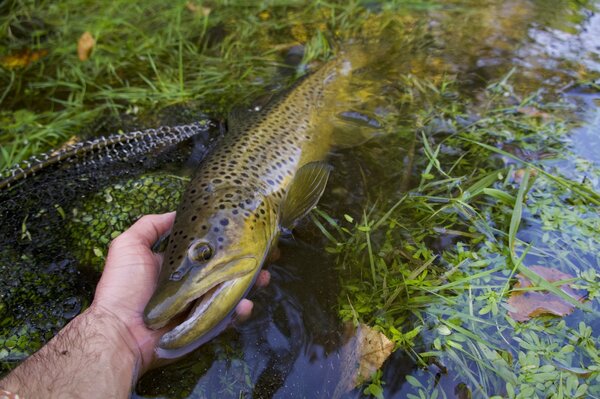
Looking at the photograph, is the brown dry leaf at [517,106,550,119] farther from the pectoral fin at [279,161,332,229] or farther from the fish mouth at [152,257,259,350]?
the fish mouth at [152,257,259,350]

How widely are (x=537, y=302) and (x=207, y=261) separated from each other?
6.38 ft

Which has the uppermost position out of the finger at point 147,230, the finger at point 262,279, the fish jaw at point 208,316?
the finger at point 147,230

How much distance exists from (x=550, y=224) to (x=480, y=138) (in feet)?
4.13

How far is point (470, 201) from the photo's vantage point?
134 inches

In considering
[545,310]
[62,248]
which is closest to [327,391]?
[545,310]

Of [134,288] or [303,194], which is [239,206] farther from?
[134,288]

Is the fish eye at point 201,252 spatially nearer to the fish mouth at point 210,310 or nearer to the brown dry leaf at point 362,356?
the fish mouth at point 210,310

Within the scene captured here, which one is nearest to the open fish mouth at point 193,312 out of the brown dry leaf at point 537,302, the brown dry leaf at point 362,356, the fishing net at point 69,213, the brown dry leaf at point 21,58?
the brown dry leaf at point 362,356

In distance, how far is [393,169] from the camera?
4016 mm

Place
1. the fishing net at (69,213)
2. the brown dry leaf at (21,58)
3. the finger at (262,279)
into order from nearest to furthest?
the fishing net at (69,213), the finger at (262,279), the brown dry leaf at (21,58)

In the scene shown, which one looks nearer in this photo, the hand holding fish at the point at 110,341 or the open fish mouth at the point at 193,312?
the hand holding fish at the point at 110,341

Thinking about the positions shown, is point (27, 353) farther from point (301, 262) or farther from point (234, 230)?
point (301, 262)

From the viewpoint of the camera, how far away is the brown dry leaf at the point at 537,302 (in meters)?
2.64

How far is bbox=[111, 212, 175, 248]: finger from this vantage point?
2.86 m
